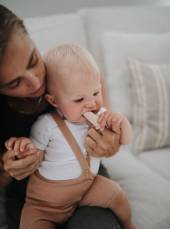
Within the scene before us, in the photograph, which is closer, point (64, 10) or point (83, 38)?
point (83, 38)

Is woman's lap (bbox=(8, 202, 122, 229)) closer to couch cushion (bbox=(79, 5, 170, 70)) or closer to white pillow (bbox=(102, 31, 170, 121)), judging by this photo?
white pillow (bbox=(102, 31, 170, 121))

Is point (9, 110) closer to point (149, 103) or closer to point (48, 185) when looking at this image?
point (48, 185)

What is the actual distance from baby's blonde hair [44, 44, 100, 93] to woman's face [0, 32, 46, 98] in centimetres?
2

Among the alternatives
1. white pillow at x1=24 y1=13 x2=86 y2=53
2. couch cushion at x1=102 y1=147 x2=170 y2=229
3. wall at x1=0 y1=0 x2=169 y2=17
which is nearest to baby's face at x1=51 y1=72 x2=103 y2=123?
couch cushion at x1=102 y1=147 x2=170 y2=229

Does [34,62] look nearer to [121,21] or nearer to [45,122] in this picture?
[45,122]

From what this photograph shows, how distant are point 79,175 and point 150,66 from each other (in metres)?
0.64

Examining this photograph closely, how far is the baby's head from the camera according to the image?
2.25ft

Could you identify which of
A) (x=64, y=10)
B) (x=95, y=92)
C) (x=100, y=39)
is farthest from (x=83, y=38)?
(x=95, y=92)

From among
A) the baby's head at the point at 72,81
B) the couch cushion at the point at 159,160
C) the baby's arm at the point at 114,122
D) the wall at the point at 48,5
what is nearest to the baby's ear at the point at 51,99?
the baby's head at the point at 72,81

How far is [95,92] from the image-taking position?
28.0 inches

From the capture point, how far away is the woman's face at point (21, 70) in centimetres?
62

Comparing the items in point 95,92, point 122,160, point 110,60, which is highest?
point 95,92

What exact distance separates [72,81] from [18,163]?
195mm

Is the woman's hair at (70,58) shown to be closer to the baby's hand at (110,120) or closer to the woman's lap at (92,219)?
the baby's hand at (110,120)
